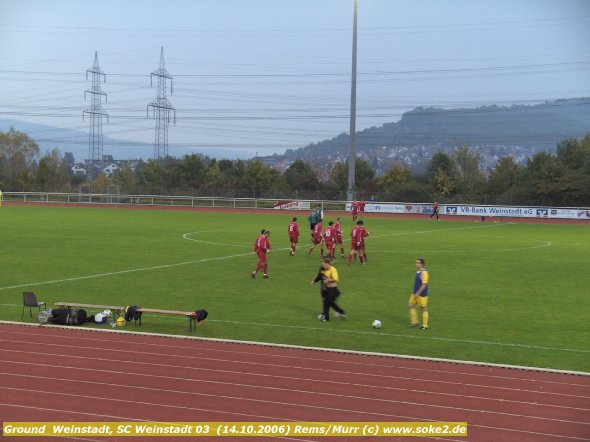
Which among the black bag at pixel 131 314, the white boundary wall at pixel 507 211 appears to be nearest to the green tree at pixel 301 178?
the white boundary wall at pixel 507 211

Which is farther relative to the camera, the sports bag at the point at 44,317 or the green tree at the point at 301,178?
the green tree at the point at 301,178

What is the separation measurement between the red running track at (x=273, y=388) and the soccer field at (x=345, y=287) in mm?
1194

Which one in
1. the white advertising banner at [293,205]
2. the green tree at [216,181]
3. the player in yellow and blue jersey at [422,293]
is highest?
the green tree at [216,181]

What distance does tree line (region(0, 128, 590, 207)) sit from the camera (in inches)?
2613

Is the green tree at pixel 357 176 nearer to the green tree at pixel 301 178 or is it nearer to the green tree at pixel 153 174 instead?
the green tree at pixel 301 178

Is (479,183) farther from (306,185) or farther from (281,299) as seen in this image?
(281,299)

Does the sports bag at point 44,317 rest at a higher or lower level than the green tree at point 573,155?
lower

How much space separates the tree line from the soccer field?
97.3 feet

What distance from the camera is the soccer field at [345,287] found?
13719mm

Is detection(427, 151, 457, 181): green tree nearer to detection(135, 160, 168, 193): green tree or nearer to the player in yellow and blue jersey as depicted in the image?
detection(135, 160, 168, 193): green tree

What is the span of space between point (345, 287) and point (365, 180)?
69245 mm

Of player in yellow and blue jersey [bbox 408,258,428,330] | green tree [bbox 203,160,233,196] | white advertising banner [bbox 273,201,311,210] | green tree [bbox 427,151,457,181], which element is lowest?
player in yellow and blue jersey [bbox 408,258,428,330]

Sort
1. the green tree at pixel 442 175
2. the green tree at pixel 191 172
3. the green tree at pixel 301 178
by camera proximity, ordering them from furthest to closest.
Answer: the green tree at pixel 191 172
the green tree at pixel 301 178
the green tree at pixel 442 175

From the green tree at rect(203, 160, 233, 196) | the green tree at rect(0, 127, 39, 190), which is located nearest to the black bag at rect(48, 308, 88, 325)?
the green tree at rect(203, 160, 233, 196)
